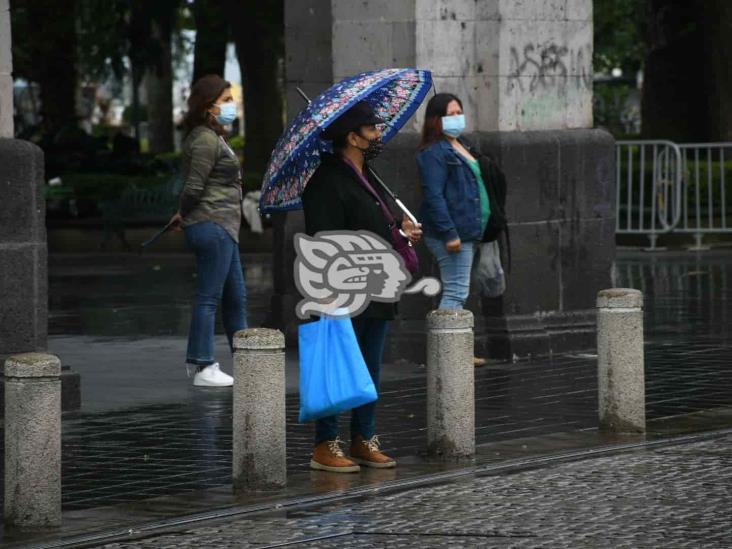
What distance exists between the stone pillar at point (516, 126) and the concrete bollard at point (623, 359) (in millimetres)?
3286

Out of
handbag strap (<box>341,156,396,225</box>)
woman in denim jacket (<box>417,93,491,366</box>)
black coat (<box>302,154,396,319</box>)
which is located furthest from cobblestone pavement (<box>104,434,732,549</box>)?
woman in denim jacket (<box>417,93,491,366</box>)

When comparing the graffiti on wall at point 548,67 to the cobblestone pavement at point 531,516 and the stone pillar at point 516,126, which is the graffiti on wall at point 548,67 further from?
the cobblestone pavement at point 531,516

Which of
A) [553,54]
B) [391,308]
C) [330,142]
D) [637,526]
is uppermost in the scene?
[553,54]

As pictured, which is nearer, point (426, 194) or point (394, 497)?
point (394, 497)

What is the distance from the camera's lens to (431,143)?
1213cm

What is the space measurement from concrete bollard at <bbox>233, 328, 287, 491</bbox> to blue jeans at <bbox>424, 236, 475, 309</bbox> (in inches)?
156

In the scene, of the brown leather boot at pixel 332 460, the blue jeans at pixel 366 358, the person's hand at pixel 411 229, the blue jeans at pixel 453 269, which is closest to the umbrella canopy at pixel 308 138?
the person's hand at pixel 411 229

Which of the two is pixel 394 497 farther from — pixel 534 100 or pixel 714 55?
pixel 714 55

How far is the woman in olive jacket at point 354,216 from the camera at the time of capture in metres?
8.78

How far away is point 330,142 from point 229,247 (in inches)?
113

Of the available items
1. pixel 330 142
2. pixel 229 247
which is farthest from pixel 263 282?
pixel 330 142

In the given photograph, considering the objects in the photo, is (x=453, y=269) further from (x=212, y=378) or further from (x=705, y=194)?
(x=705, y=194)

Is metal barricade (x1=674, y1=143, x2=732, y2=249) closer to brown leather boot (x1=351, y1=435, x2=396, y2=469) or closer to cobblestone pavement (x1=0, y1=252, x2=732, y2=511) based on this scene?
cobblestone pavement (x1=0, y1=252, x2=732, y2=511)

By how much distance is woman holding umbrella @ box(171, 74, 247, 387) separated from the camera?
11.7 metres
